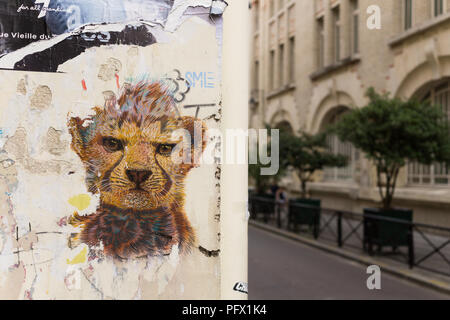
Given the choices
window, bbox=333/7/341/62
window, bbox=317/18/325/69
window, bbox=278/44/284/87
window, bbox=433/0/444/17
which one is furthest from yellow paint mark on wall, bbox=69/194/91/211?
window, bbox=278/44/284/87

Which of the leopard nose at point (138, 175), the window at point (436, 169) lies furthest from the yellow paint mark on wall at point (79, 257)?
the window at point (436, 169)

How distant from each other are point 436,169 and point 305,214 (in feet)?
14.4

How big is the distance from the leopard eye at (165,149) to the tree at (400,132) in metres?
9.01

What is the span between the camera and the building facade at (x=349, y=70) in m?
13.1

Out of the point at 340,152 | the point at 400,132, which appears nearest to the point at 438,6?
the point at 400,132

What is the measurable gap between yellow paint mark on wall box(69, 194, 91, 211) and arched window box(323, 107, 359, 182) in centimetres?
1762

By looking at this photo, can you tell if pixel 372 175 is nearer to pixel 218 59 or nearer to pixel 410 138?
pixel 410 138

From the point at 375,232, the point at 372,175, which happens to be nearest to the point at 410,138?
the point at 375,232

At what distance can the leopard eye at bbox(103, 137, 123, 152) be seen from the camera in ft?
4.14

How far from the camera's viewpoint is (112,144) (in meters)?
1.26

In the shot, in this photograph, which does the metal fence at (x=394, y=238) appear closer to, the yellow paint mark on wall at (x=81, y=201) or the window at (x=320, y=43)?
the yellow paint mark on wall at (x=81, y=201)
